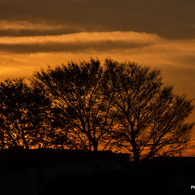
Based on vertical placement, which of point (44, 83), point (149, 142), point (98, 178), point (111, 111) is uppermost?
point (44, 83)

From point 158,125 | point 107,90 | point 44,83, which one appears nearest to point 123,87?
point 107,90

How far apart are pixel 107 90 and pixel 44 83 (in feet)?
28.7

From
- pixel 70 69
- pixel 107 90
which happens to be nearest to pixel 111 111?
pixel 107 90

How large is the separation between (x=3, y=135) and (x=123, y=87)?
22.0 meters

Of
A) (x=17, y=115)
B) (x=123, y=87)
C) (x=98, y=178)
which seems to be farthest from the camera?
(x=17, y=115)

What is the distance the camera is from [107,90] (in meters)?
61.9

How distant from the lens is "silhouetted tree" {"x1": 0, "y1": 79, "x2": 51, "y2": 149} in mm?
70625

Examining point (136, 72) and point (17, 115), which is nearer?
point (136, 72)

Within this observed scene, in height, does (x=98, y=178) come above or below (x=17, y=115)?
below

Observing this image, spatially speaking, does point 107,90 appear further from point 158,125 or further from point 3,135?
point 3,135

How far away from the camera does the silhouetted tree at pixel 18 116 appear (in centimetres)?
7062

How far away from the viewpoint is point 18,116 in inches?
2864

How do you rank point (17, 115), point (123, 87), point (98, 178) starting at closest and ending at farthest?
point (98, 178) → point (123, 87) → point (17, 115)

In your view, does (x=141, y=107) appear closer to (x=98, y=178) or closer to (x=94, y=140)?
(x=94, y=140)
